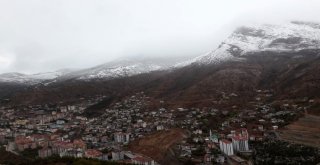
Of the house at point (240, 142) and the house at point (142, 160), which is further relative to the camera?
the house at point (240, 142)

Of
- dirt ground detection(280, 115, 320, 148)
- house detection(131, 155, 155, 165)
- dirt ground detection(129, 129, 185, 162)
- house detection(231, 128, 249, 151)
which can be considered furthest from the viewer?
dirt ground detection(129, 129, 185, 162)

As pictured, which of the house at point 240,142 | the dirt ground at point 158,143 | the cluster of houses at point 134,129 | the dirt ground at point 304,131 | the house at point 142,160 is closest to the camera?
the house at point 142,160

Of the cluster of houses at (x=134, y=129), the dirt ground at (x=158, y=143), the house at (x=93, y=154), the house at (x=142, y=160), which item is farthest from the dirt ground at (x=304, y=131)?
the house at (x=93, y=154)

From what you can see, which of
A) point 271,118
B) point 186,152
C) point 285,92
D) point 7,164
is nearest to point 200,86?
point 285,92

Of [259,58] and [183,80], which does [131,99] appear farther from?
[259,58]

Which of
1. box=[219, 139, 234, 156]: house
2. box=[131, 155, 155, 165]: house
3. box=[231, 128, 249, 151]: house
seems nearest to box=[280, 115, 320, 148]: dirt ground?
box=[231, 128, 249, 151]: house

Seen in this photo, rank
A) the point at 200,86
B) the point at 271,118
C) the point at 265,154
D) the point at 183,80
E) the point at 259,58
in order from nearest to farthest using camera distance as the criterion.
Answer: the point at 265,154
the point at 271,118
the point at 200,86
the point at 183,80
the point at 259,58

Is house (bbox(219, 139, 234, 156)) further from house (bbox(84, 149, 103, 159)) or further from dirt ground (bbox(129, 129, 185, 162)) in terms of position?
house (bbox(84, 149, 103, 159))

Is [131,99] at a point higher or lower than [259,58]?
lower

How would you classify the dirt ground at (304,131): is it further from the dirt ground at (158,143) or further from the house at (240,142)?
the dirt ground at (158,143)

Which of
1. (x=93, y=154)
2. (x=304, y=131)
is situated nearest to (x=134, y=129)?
(x=93, y=154)

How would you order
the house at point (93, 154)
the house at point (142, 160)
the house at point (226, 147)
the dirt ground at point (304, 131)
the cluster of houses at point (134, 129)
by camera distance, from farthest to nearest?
the house at point (93, 154) → the cluster of houses at point (134, 129) → the dirt ground at point (304, 131) → the house at point (226, 147) → the house at point (142, 160)
